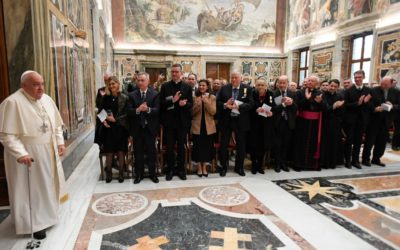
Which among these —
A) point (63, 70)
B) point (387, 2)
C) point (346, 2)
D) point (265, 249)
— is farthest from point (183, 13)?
point (265, 249)

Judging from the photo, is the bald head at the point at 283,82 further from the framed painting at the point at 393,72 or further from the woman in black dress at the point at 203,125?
the framed painting at the point at 393,72

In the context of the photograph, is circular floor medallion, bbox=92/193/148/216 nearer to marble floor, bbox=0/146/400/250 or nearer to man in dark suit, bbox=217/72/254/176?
marble floor, bbox=0/146/400/250

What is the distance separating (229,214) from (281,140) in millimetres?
2339

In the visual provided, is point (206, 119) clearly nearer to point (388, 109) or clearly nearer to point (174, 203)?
point (174, 203)

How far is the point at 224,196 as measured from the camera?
4109 mm

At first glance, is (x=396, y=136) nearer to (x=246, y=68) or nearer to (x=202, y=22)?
(x=246, y=68)

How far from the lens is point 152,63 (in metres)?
15.8

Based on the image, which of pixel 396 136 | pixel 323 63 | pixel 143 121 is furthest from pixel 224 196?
pixel 323 63

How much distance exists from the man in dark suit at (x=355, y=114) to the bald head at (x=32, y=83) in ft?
17.6

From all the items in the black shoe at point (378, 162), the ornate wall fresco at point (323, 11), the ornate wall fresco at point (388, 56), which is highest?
the ornate wall fresco at point (323, 11)

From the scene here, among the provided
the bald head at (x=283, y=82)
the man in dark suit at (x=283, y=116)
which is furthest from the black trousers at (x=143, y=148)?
the bald head at (x=283, y=82)

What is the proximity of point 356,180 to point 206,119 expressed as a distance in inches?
114

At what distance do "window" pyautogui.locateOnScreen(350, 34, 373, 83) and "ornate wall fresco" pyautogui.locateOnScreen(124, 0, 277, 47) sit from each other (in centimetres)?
657

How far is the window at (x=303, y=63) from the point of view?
1534 centimetres
